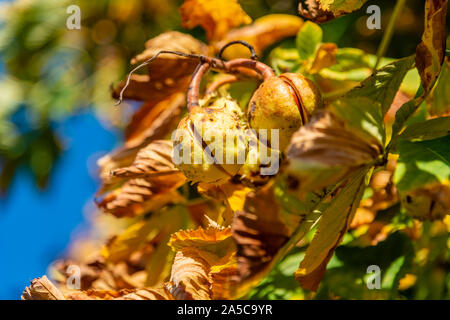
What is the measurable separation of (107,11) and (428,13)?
268 centimetres

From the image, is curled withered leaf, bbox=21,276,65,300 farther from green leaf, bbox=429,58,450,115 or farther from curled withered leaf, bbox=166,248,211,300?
green leaf, bbox=429,58,450,115

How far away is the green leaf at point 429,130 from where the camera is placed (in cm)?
66

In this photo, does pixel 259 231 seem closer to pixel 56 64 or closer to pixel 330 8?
pixel 330 8

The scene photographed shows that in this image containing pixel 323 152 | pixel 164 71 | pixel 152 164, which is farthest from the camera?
pixel 164 71

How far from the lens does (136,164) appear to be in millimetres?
890

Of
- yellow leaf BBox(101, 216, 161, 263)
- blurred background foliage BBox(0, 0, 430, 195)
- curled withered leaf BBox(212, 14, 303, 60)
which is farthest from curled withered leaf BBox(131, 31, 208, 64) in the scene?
blurred background foliage BBox(0, 0, 430, 195)

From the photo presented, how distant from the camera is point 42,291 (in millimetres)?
745

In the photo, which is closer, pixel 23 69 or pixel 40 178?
pixel 23 69

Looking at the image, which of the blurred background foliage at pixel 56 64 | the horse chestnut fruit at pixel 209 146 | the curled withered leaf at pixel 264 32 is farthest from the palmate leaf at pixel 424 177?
the blurred background foliage at pixel 56 64

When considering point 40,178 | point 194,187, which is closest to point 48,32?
point 40,178

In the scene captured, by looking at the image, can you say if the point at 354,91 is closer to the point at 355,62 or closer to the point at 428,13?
the point at 428,13

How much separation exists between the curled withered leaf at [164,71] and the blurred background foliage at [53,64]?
5.47 ft

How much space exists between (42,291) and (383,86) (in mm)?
572

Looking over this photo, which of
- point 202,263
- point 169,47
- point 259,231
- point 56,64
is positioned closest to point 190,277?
point 202,263
